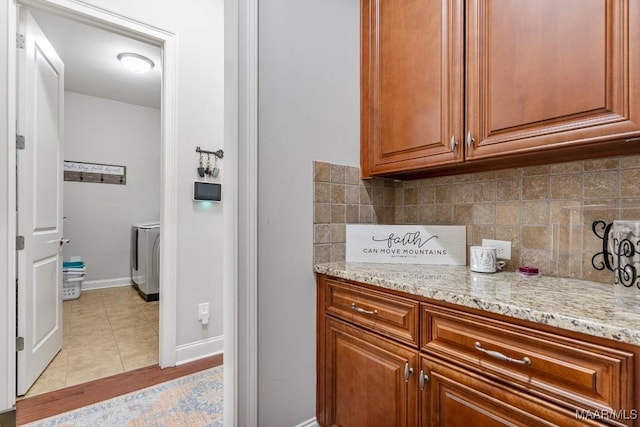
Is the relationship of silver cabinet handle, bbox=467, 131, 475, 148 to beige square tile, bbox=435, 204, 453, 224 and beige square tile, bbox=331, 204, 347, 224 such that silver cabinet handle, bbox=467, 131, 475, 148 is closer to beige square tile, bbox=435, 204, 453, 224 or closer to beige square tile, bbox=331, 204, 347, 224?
beige square tile, bbox=435, 204, 453, 224

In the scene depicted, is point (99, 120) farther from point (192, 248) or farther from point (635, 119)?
point (635, 119)

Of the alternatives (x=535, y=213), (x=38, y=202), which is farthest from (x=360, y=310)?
(x=38, y=202)

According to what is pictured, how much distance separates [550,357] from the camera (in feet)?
2.36

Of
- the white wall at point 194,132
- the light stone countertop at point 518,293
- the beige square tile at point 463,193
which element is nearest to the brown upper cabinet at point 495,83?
the beige square tile at point 463,193

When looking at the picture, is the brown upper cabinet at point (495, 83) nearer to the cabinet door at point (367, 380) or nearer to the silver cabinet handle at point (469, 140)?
the silver cabinet handle at point (469, 140)

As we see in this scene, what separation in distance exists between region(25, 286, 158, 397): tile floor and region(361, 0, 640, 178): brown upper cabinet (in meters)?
2.20

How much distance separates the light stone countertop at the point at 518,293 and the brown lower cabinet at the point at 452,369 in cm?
4

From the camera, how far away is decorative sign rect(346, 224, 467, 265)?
143 cm

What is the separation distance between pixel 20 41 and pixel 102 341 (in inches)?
85.2

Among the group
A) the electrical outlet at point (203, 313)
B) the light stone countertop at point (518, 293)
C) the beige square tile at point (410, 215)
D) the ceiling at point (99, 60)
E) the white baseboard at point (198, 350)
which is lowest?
the white baseboard at point (198, 350)

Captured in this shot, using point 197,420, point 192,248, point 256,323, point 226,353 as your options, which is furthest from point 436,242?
point 192,248

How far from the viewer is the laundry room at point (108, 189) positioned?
291 centimetres

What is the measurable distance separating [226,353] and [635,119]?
1554mm

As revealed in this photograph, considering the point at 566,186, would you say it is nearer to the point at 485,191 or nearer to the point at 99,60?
the point at 485,191
